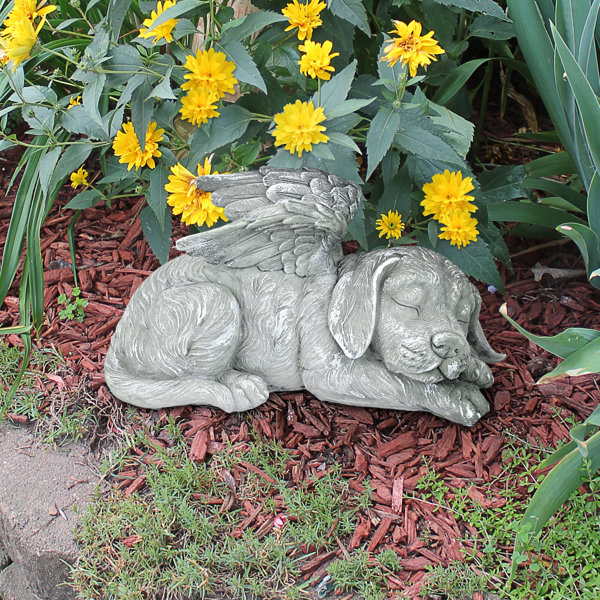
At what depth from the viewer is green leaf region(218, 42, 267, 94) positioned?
82.3 inches

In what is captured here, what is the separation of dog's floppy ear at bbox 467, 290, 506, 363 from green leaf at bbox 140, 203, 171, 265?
1.09 meters

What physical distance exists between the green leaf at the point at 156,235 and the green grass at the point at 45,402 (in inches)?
21.9

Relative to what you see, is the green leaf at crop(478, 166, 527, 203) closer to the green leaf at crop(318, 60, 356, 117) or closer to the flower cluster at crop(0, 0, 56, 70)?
the green leaf at crop(318, 60, 356, 117)

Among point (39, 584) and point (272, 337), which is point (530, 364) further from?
point (39, 584)

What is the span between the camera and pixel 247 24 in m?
2.15

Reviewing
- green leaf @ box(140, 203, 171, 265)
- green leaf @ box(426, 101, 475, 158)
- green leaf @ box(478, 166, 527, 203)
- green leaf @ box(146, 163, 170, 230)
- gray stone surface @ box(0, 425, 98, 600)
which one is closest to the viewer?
gray stone surface @ box(0, 425, 98, 600)

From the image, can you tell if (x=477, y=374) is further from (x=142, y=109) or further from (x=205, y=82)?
(x=142, y=109)

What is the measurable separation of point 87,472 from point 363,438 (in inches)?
35.6

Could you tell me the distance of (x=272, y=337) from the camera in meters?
2.40

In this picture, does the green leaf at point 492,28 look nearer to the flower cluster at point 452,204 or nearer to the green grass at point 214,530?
the flower cluster at point 452,204

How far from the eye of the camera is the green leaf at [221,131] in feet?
7.58

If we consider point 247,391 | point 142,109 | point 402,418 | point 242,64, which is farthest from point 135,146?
point 402,418

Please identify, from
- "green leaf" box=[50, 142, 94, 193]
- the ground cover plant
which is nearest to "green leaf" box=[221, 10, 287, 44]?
the ground cover plant

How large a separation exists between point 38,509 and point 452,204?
1.60m
